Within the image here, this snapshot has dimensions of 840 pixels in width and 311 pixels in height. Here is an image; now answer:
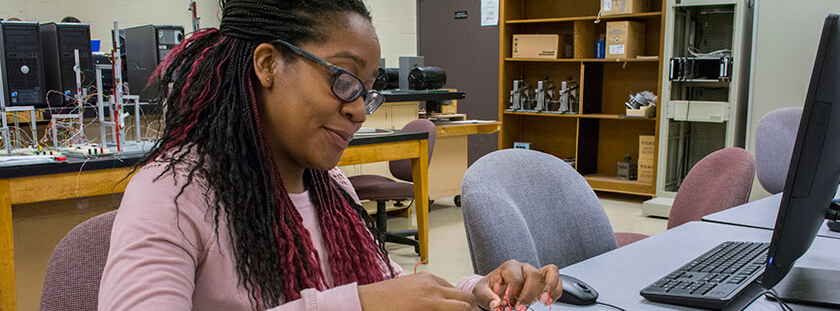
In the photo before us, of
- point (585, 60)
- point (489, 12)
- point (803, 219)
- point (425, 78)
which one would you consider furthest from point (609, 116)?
point (803, 219)

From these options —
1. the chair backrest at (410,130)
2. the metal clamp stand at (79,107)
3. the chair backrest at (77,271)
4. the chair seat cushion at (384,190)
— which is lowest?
the chair seat cushion at (384,190)

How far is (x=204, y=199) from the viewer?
2.91ft

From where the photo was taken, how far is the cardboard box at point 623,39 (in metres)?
5.31

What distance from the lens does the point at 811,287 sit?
123 centimetres

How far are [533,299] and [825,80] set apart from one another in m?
0.52

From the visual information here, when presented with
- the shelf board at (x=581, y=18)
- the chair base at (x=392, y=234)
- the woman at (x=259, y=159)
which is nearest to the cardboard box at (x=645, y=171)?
the shelf board at (x=581, y=18)

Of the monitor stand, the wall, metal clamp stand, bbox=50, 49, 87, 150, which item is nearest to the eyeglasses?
the monitor stand

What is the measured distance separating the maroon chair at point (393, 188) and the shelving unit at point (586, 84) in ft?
7.22

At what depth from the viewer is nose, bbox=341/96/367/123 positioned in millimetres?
928

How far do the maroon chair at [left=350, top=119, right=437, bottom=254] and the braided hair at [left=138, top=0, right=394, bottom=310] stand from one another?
7.90 feet

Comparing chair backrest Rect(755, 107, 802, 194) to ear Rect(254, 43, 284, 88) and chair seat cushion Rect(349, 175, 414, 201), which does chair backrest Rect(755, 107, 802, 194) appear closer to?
chair seat cushion Rect(349, 175, 414, 201)

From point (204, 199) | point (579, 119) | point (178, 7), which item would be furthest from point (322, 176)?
point (178, 7)

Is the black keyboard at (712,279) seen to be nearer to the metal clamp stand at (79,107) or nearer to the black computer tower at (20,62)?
the metal clamp stand at (79,107)

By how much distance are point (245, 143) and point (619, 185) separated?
4.92 meters
